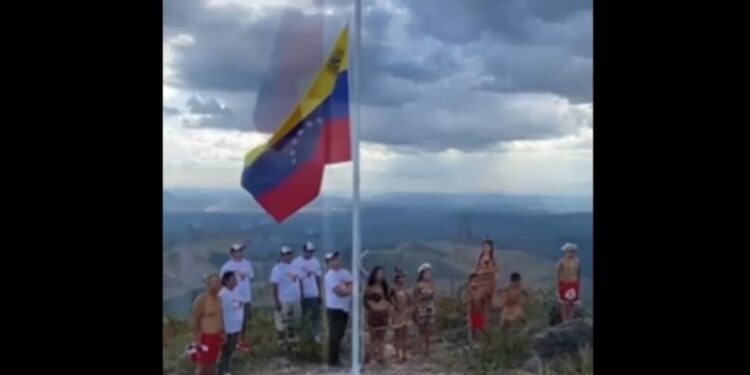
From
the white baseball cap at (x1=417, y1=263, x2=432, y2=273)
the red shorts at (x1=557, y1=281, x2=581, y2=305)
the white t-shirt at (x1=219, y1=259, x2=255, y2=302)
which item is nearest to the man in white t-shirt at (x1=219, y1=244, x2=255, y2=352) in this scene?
the white t-shirt at (x1=219, y1=259, x2=255, y2=302)

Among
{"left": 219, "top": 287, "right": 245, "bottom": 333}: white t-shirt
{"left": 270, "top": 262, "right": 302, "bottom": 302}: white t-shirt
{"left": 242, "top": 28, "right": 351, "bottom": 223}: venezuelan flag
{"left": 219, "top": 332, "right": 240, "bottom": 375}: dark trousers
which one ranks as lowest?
{"left": 219, "top": 332, "right": 240, "bottom": 375}: dark trousers

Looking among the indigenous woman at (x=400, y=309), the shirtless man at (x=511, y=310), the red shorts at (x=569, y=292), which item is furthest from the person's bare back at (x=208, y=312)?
the red shorts at (x=569, y=292)

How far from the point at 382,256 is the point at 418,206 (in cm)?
20

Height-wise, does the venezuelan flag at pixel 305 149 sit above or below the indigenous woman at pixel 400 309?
above

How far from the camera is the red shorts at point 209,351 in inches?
130

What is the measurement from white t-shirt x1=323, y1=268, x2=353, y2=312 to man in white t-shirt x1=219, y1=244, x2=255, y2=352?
25cm

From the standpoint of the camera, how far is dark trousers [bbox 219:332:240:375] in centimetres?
331

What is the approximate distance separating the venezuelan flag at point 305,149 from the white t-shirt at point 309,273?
16 cm

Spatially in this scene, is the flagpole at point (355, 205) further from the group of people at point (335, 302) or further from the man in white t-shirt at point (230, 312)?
the man in white t-shirt at point (230, 312)

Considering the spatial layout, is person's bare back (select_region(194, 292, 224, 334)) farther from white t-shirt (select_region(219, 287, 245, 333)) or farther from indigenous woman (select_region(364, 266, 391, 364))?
indigenous woman (select_region(364, 266, 391, 364))

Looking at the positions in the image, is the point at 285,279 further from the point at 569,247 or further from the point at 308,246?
the point at 569,247

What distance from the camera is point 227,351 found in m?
3.31

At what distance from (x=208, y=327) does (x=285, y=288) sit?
276mm
